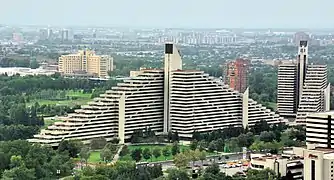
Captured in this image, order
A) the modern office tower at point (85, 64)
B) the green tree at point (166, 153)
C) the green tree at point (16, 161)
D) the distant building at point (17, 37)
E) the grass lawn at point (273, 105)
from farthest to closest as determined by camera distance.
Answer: the distant building at point (17, 37) < the modern office tower at point (85, 64) < the grass lawn at point (273, 105) < the green tree at point (166, 153) < the green tree at point (16, 161)

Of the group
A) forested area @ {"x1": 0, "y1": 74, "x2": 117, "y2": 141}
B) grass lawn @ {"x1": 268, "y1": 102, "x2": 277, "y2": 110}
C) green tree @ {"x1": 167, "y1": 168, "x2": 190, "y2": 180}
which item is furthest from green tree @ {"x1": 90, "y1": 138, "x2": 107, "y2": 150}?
grass lawn @ {"x1": 268, "y1": 102, "x2": 277, "y2": 110}

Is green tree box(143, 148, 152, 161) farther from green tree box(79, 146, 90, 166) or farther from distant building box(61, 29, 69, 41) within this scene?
distant building box(61, 29, 69, 41)

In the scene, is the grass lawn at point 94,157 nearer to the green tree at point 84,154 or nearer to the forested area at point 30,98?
the green tree at point 84,154

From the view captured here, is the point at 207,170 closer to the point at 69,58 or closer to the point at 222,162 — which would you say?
the point at 222,162

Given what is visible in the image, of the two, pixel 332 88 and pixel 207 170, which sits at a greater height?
pixel 332 88

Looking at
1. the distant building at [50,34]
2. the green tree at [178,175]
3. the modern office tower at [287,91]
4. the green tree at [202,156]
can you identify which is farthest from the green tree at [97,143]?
the distant building at [50,34]

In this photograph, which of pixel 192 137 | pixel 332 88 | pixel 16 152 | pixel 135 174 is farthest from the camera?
pixel 332 88

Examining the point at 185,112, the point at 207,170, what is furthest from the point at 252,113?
the point at 207,170

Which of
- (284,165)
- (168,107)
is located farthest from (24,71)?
(284,165)
